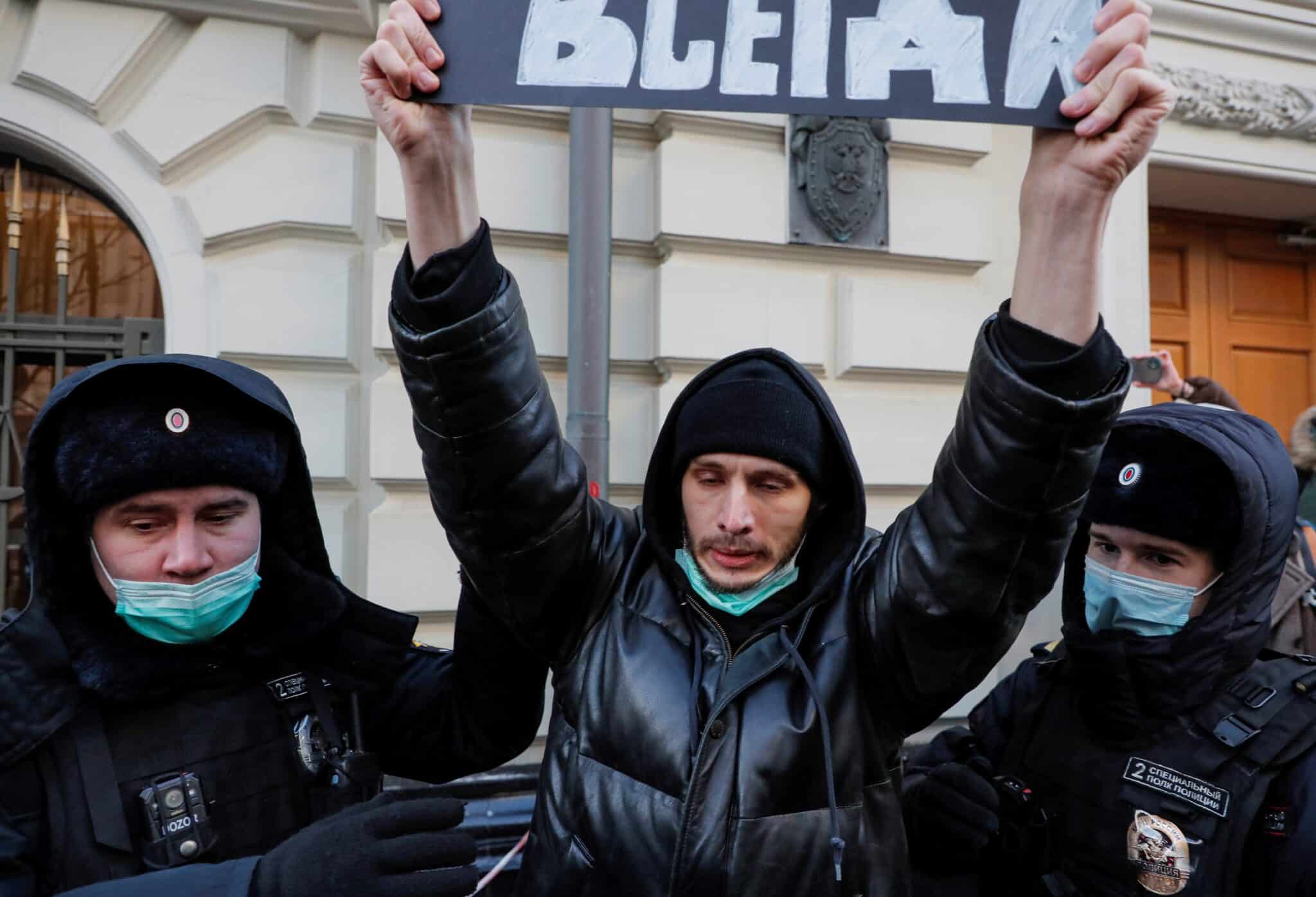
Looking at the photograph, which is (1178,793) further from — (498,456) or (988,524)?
(498,456)

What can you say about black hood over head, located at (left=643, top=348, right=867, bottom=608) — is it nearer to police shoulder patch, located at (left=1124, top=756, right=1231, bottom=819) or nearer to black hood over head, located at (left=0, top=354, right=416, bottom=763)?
black hood over head, located at (left=0, top=354, right=416, bottom=763)

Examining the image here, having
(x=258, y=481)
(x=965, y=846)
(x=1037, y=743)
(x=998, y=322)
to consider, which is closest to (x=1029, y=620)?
(x=1037, y=743)

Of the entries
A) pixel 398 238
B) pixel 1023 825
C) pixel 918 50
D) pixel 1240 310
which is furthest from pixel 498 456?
pixel 1240 310

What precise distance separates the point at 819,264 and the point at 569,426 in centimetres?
129

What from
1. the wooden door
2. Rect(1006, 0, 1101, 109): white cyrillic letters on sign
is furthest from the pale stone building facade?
Rect(1006, 0, 1101, 109): white cyrillic letters on sign

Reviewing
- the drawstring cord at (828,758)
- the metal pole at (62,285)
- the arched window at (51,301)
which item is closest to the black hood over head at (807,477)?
the drawstring cord at (828,758)

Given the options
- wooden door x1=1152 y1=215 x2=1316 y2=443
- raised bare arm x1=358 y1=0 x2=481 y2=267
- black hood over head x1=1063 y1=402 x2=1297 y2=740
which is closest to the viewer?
raised bare arm x1=358 y1=0 x2=481 y2=267

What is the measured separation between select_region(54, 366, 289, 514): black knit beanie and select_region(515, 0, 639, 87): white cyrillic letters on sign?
2.79ft

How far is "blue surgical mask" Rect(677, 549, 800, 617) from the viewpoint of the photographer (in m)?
1.54

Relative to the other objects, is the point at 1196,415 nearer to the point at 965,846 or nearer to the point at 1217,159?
the point at 965,846

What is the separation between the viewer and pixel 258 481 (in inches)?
66.9

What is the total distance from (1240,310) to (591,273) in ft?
12.5

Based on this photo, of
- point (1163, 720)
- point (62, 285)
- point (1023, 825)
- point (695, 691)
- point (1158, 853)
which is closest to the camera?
point (695, 691)

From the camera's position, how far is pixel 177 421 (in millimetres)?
1628
